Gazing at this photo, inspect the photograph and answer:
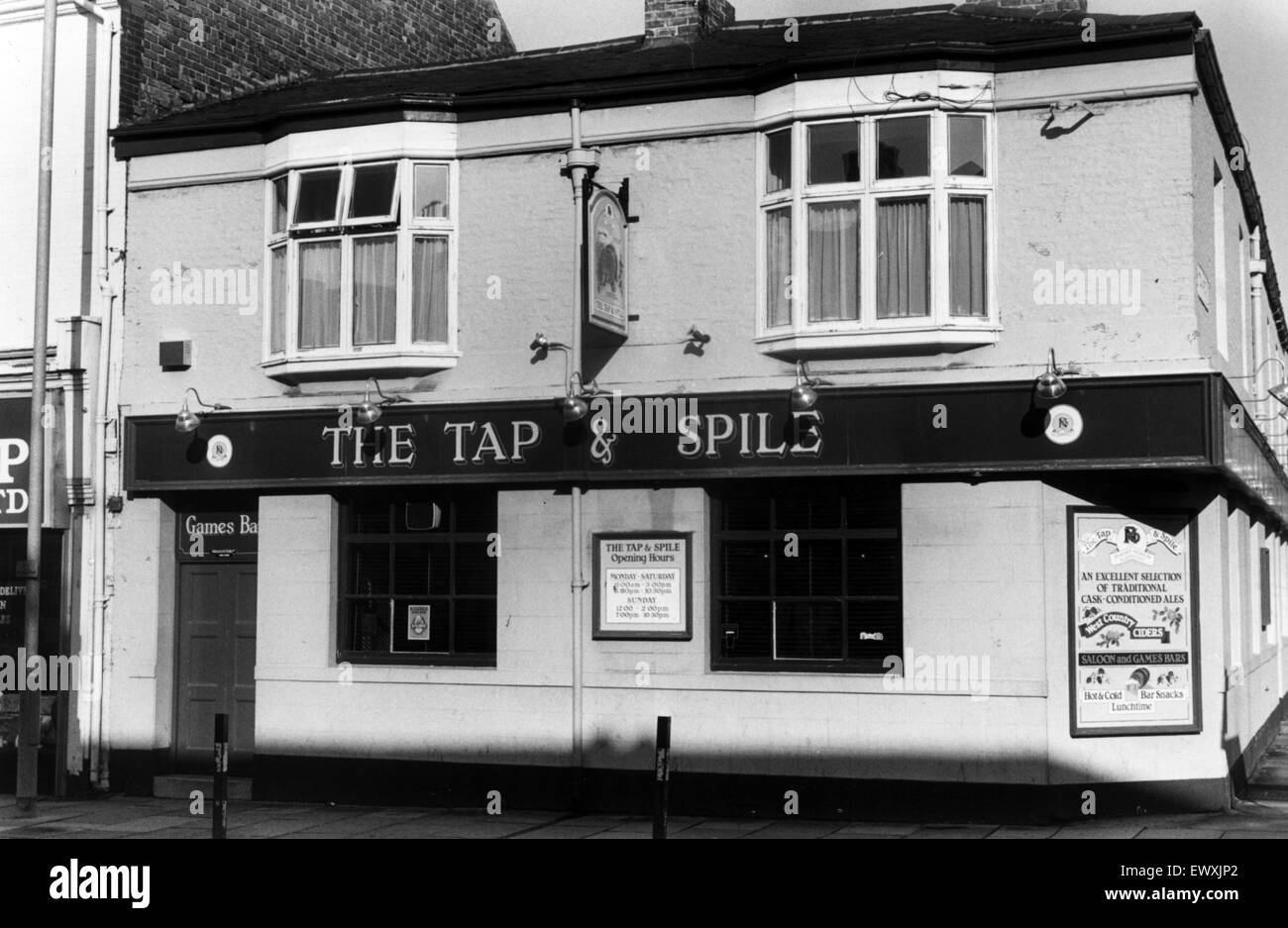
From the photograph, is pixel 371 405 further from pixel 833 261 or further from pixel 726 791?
pixel 726 791

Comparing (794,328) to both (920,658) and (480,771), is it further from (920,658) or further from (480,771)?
(480,771)

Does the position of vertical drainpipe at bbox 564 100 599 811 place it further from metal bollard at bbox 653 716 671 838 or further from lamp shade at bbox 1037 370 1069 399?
lamp shade at bbox 1037 370 1069 399

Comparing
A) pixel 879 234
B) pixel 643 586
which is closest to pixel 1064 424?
pixel 879 234

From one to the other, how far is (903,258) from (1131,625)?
373cm

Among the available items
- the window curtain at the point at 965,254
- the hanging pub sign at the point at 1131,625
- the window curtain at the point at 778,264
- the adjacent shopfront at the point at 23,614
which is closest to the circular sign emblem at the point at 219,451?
the adjacent shopfront at the point at 23,614

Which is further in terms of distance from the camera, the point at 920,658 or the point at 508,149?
the point at 508,149

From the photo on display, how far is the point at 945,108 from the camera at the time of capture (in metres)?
14.2

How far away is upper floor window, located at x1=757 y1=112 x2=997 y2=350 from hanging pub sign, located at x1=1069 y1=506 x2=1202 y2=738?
2.07m

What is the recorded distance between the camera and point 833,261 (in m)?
14.6

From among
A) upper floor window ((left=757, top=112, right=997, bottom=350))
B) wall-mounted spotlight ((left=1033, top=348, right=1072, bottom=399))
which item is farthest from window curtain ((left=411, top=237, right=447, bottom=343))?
wall-mounted spotlight ((left=1033, top=348, right=1072, bottom=399))

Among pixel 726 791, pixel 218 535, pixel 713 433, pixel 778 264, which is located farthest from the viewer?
pixel 218 535

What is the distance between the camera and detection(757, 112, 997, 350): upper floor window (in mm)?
14180

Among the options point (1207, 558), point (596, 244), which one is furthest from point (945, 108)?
point (1207, 558)
